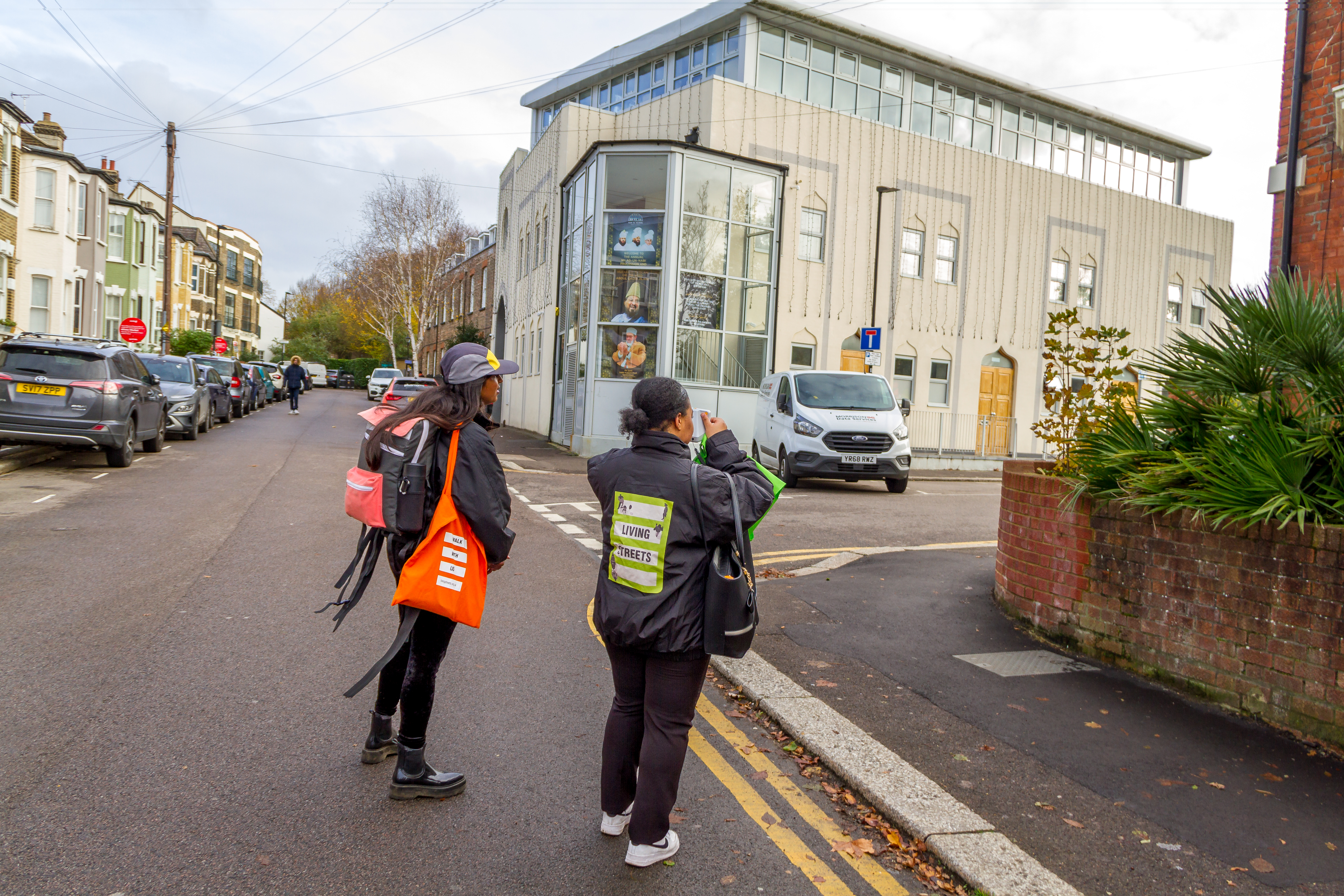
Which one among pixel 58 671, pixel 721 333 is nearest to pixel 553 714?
pixel 58 671

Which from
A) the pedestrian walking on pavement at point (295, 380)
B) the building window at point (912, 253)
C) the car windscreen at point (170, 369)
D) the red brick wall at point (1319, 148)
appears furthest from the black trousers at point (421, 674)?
the pedestrian walking on pavement at point (295, 380)

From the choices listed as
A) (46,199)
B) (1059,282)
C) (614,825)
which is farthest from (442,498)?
(46,199)

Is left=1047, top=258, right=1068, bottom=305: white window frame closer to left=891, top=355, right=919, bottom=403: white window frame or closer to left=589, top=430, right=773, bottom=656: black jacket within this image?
left=891, top=355, right=919, bottom=403: white window frame

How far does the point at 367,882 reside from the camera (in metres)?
3.02

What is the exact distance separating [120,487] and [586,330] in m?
12.3

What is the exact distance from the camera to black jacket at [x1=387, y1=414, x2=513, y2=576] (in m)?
3.47

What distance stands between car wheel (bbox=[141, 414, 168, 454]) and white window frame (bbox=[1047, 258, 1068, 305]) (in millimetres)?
25916

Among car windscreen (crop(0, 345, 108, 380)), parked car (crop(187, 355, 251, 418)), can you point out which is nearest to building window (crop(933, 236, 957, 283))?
parked car (crop(187, 355, 251, 418))

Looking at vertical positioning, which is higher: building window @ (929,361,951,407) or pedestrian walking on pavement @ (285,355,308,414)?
building window @ (929,361,951,407)

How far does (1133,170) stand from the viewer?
34844 mm

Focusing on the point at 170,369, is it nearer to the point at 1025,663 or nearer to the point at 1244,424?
the point at 1025,663

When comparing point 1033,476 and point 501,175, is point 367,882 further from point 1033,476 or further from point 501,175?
point 501,175

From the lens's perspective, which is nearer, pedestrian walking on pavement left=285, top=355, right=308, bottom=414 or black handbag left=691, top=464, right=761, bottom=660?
black handbag left=691, top=464, right=761, bottom=660

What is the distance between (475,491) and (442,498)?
127 mm
